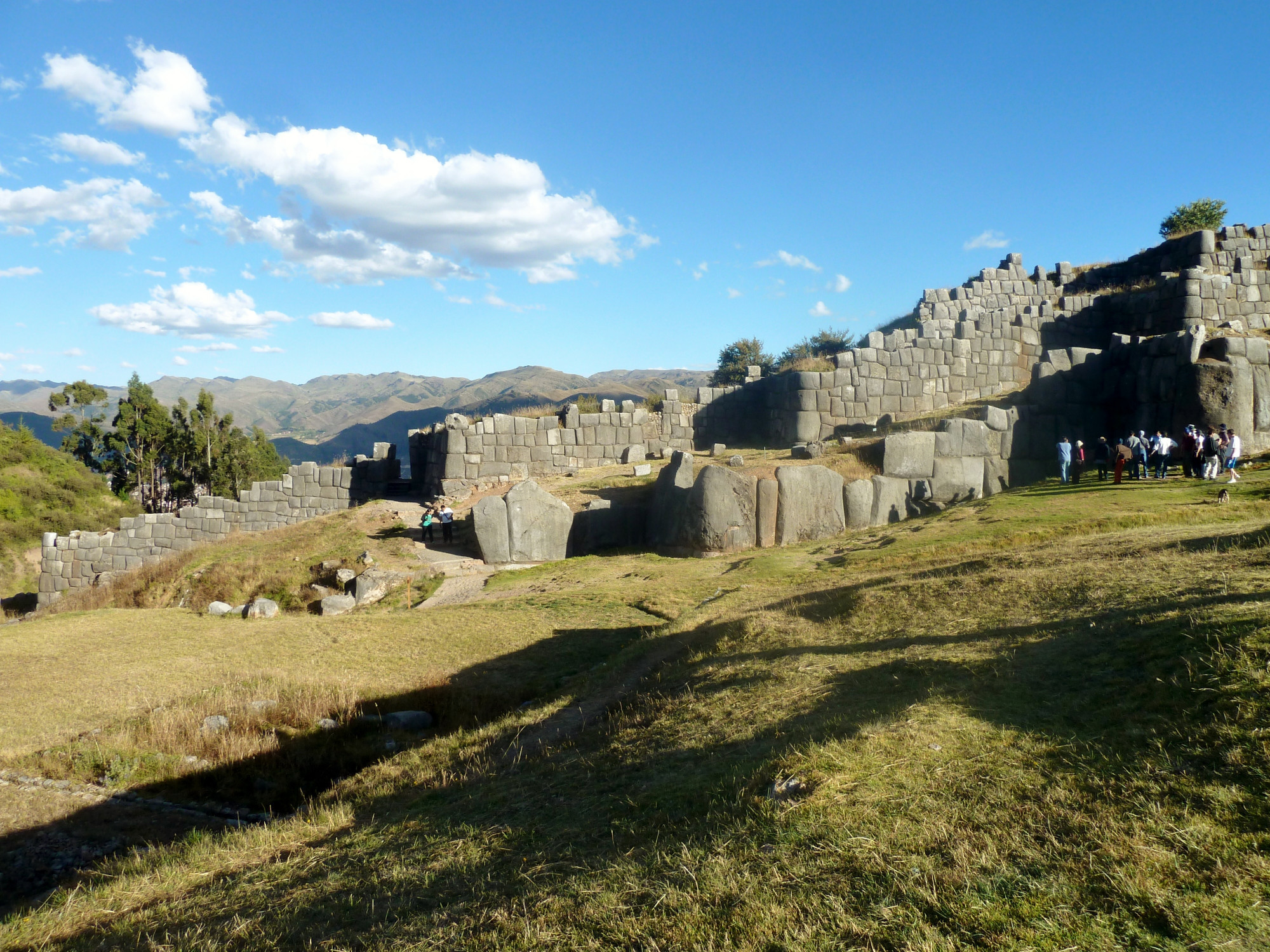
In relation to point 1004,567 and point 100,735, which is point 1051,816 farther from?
point 100,735

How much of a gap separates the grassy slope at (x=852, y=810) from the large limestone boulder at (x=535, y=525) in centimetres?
1198

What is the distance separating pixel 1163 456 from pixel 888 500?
6.57 metres

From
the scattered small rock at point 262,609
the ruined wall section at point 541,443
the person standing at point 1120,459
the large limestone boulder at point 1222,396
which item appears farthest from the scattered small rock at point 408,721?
the large limestone boulder at point 1222,396

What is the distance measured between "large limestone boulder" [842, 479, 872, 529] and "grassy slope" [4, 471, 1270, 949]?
10.6 meters

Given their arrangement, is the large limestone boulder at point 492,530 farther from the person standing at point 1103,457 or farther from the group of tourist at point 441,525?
the person standing at point 1103,457

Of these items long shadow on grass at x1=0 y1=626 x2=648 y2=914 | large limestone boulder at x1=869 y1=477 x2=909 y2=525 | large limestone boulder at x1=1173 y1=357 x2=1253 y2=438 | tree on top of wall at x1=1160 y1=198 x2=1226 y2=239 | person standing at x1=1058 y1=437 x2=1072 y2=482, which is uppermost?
tree on top of wall at x1=1160 y1=198 x2=1226 y2=239

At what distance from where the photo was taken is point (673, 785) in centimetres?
593

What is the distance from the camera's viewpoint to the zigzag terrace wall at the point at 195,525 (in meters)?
30.2

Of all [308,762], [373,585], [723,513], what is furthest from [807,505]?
[308,762]

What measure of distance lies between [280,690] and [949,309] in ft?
101

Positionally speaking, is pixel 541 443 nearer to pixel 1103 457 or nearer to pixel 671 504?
pixel 671 504

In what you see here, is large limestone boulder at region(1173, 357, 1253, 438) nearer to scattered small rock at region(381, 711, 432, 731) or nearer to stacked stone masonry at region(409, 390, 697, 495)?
stacked stone masonry at region(409, 390, 697, 495)

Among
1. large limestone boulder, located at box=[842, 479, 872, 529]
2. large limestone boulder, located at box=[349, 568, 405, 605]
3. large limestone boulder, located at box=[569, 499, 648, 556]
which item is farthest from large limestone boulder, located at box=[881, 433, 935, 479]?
large limestone boulder, located at box=[349, 568, 405, 605]

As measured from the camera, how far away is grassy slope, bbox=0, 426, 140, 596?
4347 cm
